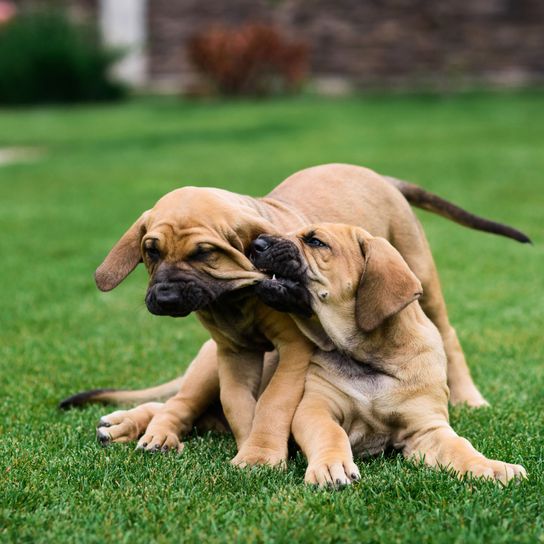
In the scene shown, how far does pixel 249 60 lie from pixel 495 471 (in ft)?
79.2

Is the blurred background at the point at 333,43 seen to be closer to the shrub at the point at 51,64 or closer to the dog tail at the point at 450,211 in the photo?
the shrub at the point at 51,64

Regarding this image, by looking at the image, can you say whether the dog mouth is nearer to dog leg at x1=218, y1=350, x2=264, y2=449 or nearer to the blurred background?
dog leg at x1=218, y1=350, x2=264, y2=449

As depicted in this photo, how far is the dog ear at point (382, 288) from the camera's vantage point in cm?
474

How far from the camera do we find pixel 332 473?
4375mm

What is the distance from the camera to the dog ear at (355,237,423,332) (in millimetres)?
4738

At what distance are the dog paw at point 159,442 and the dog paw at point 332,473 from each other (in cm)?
81

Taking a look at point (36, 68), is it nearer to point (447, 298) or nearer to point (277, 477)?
point (447, 298)

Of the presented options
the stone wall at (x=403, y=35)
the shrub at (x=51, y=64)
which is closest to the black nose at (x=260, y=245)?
the shrub at (x=51, y=64)

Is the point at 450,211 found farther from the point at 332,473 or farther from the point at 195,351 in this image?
the point at 332,473

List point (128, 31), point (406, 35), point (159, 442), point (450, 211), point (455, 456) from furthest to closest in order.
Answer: point (128, 31) < point (406, 35) < point (450, 211) < point (159, 442) < point (455, 456)

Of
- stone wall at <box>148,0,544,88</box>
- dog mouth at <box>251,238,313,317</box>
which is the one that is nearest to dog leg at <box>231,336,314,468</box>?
dog mouth at <box>251,238,313,317</box>

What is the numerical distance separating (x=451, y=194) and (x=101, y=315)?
6.72m

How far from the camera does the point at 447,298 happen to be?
875 centimetres

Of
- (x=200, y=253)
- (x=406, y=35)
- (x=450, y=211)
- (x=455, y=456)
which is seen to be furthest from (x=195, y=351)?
(x=406, y=35)
